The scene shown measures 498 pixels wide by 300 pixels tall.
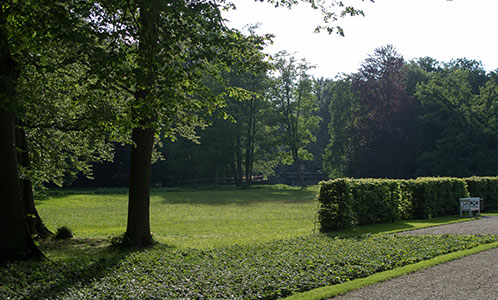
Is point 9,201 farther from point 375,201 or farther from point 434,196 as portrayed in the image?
point 434,196

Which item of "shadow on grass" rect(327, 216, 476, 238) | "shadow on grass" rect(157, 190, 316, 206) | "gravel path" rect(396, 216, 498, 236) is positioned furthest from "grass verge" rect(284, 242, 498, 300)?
"shadow on grass" rect(157, 190, 316, 206)

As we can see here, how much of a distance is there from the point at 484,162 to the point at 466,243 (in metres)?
37.3

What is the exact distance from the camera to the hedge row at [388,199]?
17.7 metres

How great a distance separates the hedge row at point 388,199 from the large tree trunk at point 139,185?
6.92 m

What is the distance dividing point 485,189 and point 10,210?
24764 mm

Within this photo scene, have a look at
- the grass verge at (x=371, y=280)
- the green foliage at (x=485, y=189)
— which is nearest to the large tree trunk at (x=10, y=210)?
the grass verge at (x=371, y=280)

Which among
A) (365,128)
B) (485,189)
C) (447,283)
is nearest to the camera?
(447,283)

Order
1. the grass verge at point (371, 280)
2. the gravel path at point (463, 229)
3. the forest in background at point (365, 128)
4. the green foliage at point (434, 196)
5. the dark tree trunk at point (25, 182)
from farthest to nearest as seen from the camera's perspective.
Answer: the forest in background at point (365, 128), the green foliage at point (434, 196), the gravel path at point (463, 229), the dark tree trunk at point (25, 182), the grass verge at point (371, 280)

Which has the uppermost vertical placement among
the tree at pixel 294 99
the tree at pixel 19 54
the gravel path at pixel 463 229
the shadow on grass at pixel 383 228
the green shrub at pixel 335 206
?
the tree at pixel 294 99

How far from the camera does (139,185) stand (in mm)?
14094

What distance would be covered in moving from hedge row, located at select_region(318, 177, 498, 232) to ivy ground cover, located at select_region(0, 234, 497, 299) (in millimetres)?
4263

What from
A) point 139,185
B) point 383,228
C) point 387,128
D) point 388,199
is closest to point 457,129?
point 387,128

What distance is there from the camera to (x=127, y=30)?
33.9 ft

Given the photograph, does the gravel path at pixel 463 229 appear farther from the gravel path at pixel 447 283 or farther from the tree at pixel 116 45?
the tree at pixel 116 45
